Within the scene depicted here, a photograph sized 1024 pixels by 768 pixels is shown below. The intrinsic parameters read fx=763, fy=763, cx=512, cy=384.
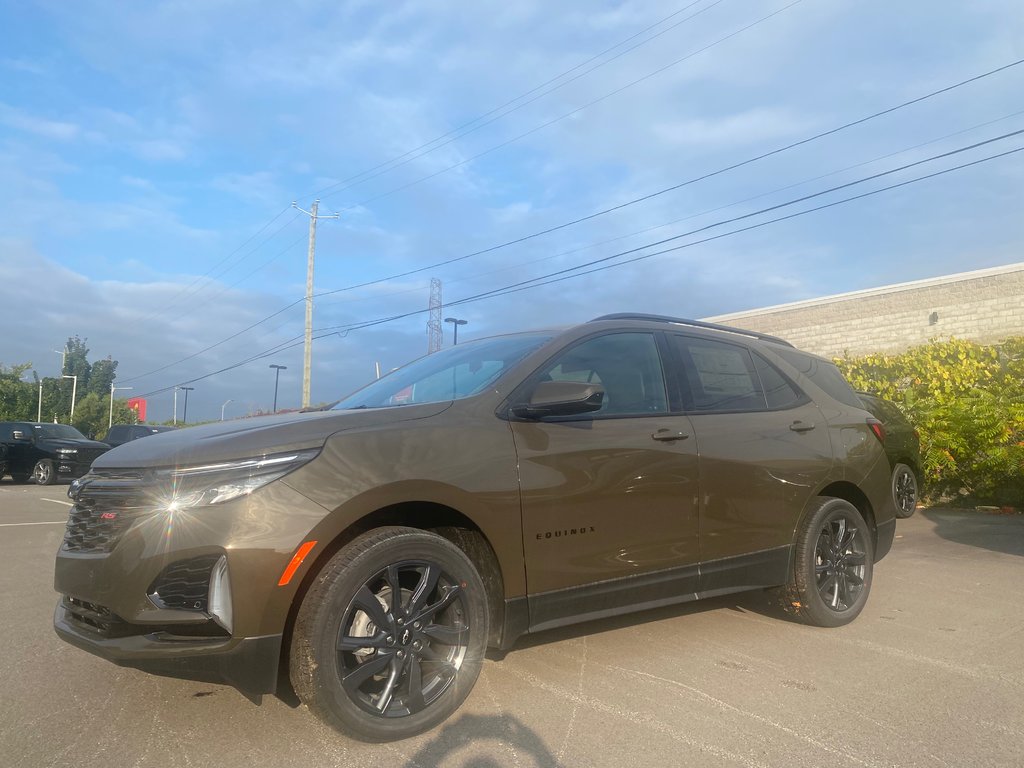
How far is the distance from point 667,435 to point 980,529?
261 inches

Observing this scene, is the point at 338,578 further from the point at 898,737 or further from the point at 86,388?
the point at 86,388

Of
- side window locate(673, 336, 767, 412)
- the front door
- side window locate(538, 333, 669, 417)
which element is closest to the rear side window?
side window locate(673, 336, 767, 412)

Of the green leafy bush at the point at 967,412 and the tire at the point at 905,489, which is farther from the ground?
the green leafy bush at the point at 967,412

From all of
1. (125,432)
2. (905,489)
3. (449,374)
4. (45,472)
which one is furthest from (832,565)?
(125,432)

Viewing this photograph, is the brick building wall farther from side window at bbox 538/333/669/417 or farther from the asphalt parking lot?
side window at bbox 538/333/669/417

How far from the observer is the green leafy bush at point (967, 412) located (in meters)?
9.73

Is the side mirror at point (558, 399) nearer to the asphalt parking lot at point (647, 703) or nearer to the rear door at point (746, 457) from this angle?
the rear door at point (746, 457)

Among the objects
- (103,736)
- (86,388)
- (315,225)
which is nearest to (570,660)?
(103,736)

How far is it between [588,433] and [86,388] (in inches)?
4279

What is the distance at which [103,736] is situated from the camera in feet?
10.1

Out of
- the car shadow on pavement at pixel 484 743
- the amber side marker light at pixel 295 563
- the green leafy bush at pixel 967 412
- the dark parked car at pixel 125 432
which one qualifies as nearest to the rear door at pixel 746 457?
the car shadow on pavement at pixel 484 743

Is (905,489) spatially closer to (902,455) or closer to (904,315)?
(902,455)

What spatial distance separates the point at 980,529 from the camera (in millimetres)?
8719

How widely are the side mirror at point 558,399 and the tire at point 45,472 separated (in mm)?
20083
